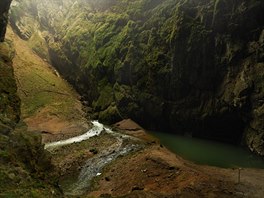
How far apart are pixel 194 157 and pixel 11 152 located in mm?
29537

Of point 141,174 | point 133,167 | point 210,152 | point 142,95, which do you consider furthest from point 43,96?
point 141,174

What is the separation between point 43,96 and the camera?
219 ft

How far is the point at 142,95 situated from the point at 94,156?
58.1 feet

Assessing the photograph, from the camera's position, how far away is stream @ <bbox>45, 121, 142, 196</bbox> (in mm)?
37062

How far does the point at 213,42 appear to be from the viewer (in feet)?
179

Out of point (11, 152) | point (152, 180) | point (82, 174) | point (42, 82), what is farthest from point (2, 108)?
point (42, 82)

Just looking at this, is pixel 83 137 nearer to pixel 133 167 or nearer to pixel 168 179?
pixel 133 167

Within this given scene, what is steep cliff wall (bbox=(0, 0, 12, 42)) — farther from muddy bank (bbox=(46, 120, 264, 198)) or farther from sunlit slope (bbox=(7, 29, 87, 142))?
sunlit slope (bbox=(7, 29, 87, 142))

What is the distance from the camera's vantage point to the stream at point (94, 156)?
37.1 metres

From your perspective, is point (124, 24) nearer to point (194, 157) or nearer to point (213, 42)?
point (213, 42)

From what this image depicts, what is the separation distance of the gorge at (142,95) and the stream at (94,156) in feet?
0.37

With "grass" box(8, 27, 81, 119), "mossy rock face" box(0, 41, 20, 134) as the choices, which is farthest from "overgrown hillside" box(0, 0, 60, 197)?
"grass" box(8, 27, 81, 119)

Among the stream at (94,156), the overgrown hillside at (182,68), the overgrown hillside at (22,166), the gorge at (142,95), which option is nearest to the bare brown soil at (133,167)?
the gorge at (142,95)

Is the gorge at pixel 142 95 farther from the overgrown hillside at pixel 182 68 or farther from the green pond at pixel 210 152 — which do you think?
the green pond at pixel 210 152
